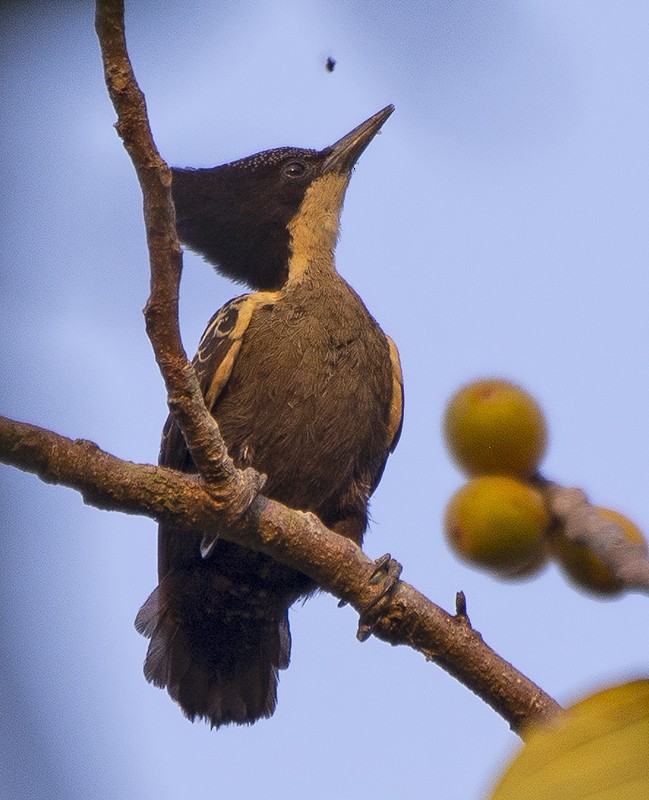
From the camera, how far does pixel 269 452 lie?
15.5ft

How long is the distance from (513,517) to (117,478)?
1497 millimetres

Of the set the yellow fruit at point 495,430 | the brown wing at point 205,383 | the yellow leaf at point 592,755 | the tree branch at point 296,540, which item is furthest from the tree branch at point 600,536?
the brown wing at point 205,383

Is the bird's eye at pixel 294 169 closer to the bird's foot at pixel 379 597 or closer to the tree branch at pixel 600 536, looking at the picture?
the bird's foot at pixel 379 597

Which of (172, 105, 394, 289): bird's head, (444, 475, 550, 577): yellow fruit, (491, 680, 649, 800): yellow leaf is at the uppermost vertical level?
(172, 105, 394, 289): bird's head

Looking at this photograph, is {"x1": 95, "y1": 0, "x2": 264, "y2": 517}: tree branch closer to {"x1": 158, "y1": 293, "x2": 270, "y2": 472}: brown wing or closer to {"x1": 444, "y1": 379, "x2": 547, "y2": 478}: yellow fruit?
{"x1": 444, "y1": 379, "x2": 547, "y2": 478}: yellow fruit

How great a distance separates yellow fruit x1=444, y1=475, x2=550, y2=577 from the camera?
2.13 metres

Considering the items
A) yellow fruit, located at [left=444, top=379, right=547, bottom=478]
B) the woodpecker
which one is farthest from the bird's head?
yellow fruit, located at [left=444, top=379, right=547, bottom=478]

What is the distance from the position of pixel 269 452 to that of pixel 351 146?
218 centimetres

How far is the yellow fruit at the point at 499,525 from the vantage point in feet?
7.00

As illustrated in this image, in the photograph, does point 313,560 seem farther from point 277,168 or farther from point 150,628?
point 277,168

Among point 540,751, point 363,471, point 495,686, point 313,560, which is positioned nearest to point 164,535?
point 363,471

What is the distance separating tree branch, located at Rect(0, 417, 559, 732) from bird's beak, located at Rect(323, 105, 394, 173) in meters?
2.95

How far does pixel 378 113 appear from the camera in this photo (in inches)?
238

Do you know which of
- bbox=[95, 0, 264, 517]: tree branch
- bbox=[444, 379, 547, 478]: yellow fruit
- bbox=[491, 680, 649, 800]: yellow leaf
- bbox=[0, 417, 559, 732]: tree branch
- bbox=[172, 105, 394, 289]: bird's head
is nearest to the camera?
bbox=[491, 680, 649, 800]: yellow leaf
